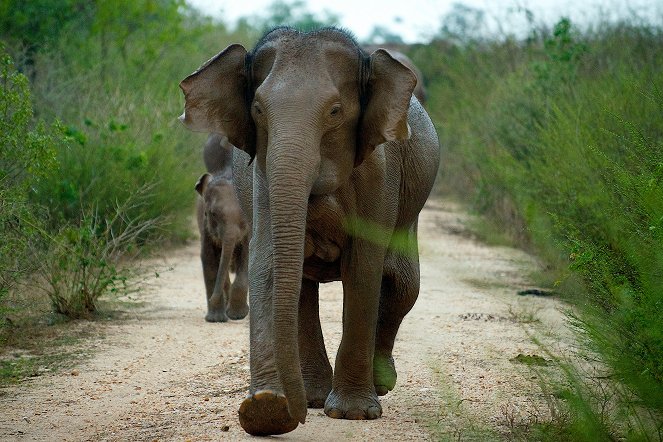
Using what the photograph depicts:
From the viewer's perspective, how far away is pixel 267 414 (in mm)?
6496

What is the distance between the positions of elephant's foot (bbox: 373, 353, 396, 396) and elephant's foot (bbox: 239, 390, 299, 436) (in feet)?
5.12

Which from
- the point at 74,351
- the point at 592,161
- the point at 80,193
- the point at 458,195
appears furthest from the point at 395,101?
the point at 458,195

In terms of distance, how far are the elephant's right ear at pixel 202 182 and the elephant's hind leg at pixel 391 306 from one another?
4910mm

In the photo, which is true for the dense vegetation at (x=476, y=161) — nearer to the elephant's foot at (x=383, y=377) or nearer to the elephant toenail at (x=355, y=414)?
the elephant's foot at (x=383, y=377)

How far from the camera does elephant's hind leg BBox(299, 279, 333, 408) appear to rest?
7.89 meters

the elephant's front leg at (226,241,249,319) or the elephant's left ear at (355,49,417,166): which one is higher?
the elephant's left ear at (355,49,417,166)

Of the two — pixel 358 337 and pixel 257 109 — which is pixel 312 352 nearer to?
pixel 358 337

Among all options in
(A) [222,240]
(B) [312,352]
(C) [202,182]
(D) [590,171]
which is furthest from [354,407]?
(C) [202,182]

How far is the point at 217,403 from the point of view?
8000 mm

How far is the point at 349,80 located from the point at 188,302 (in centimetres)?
717

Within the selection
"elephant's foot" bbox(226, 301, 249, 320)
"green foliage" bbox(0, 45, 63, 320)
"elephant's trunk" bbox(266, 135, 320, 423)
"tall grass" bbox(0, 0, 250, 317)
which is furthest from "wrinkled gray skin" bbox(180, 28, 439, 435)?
"elephant's foot" bbox(226, 301, 249, 320)

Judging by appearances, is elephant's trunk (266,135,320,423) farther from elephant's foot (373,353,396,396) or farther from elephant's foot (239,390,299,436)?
elephant's foot (373,353,396,396)

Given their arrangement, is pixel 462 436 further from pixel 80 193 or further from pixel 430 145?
pixel 80 193

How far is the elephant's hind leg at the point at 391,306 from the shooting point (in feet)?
26.4
